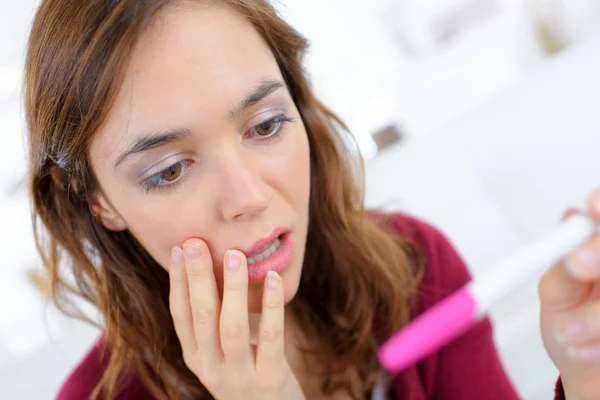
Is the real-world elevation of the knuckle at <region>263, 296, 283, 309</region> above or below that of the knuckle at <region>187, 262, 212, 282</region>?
below

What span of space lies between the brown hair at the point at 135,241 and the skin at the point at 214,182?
3 centimetres

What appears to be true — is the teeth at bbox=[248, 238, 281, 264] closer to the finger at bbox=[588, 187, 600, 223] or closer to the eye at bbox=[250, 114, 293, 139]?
the eye at bbox=[250, 114, 293, 139]

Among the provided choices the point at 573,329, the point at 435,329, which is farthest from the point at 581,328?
the point at 435,329

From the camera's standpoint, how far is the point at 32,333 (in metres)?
1.20

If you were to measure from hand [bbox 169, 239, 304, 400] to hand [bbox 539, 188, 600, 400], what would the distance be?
0.89 ft

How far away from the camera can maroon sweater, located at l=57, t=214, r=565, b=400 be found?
0.80m

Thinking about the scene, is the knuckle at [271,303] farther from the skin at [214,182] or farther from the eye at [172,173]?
the eye at [172,173]

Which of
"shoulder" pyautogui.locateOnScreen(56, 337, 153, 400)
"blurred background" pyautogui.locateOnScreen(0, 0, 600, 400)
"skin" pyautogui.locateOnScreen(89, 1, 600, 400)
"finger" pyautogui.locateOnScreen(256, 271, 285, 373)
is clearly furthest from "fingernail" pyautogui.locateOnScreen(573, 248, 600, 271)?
"blurred background" pyautogui.locateOnScreen(0, 0, 600, 400)

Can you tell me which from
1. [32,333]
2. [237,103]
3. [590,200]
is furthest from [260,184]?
[32,333]

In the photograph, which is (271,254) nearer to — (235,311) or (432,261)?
(235,311)

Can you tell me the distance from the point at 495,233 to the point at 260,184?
0.87 m

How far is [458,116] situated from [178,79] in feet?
2.86

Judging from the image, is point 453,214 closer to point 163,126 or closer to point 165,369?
point 165,369

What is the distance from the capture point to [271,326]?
58 centimetres
